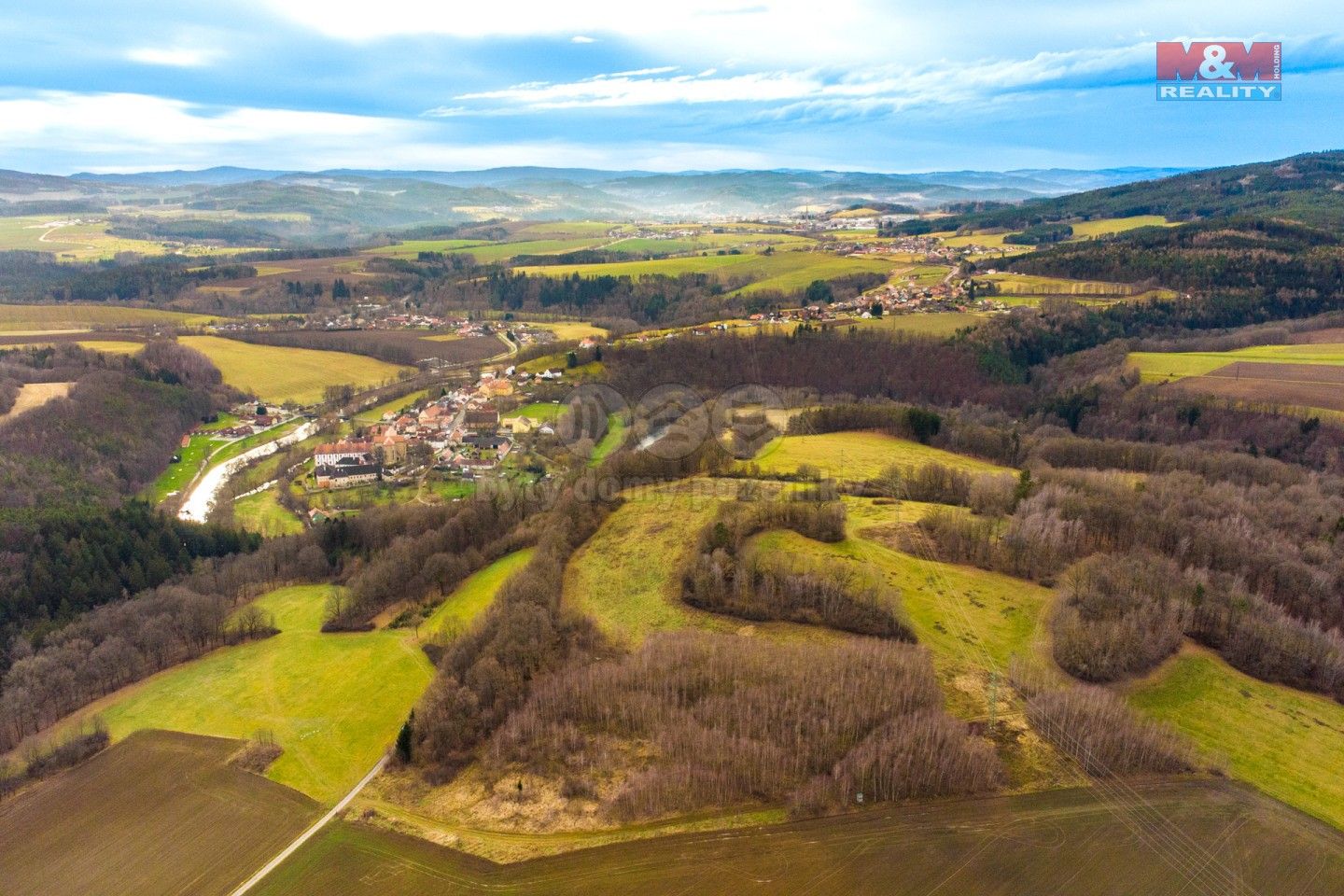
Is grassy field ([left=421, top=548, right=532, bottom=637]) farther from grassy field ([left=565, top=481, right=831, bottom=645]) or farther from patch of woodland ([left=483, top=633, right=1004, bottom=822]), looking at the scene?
patch of woodland ([left=483, top=633, right=1004, bottom=822])

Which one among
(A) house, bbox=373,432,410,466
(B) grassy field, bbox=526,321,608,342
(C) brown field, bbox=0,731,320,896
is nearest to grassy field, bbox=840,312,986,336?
(B) grassy field, bbox=526,321,608,342

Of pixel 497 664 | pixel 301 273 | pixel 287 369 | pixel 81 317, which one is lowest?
pixel 497 664

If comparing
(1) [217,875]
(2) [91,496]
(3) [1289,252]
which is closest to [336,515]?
(2) [91,496]

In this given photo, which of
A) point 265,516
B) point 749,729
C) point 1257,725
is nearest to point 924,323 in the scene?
point 1257,725

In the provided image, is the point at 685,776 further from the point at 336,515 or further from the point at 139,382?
the point at 139,382

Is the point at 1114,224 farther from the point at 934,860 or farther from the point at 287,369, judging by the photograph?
the point at 934,860

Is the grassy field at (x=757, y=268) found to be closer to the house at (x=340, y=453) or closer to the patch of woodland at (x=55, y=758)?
the house at (x=340, y=453)
